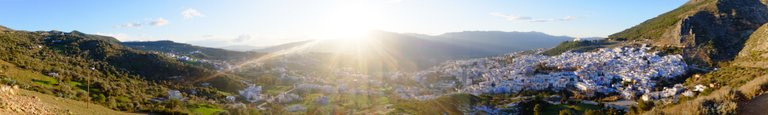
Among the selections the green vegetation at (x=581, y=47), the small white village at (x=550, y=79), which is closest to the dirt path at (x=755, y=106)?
the small white village at (x=550, y=79)

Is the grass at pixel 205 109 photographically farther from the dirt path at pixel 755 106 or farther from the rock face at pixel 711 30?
the rock face at pixel 711 30

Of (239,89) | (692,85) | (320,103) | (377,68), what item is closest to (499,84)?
(692,85)

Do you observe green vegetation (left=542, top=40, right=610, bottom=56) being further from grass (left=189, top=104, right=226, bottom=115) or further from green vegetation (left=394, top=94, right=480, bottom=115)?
grass (left=189, top=104, right=226, bottom=115)

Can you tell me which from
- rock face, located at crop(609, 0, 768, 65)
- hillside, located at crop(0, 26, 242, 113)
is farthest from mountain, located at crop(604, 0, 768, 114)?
hillside, located at crop(0, 26, 242, 113)

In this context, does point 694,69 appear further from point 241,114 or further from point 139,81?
point 139,81

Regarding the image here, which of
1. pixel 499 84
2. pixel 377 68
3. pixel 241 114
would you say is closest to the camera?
pixel 241 114

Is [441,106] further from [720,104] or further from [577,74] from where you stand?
[577,74]

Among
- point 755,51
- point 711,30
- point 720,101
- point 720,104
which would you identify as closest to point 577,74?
point 755,51
